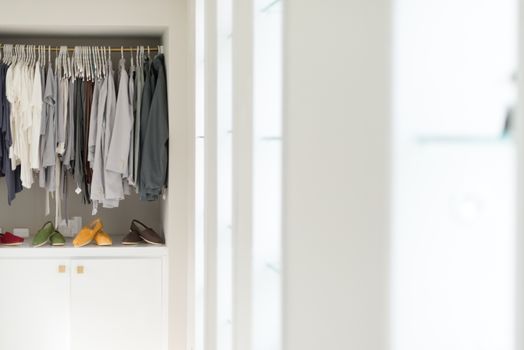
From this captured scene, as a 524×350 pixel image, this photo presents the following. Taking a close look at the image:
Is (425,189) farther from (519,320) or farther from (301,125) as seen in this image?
(301,125)

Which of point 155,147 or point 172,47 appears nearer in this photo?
point 172,47

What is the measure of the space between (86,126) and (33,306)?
114cm

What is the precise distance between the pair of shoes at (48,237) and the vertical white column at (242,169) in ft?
9.66

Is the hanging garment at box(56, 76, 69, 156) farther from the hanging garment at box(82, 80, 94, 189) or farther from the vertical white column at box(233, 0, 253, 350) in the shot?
the vertical white column at box(233, 0, 253, 350)

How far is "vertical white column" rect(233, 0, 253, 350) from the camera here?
1831 mm

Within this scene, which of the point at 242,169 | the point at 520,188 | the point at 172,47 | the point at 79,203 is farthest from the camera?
the point at 79,203

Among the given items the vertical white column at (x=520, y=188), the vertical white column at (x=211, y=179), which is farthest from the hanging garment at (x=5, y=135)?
the vertical white column at (x=520, y=188)

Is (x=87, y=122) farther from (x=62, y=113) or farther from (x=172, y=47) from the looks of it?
(x=172, y=47)

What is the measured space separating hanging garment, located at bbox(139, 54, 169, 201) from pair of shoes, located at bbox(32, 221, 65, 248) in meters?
0.60

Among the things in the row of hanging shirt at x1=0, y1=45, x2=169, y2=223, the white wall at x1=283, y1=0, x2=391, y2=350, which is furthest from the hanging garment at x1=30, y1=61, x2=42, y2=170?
the white wall at x1=283, y1=0, x2=391, y2=350

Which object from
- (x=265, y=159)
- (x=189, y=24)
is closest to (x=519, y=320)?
(x=265, y=159)

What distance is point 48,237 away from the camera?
486 cm

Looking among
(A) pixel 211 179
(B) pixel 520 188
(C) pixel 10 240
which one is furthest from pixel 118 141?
(B) pixel 520 188

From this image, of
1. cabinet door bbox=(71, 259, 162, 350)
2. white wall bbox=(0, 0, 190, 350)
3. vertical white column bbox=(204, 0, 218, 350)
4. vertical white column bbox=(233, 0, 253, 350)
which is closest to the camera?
vertical white column bbox=(233, 0, 253, 350)
